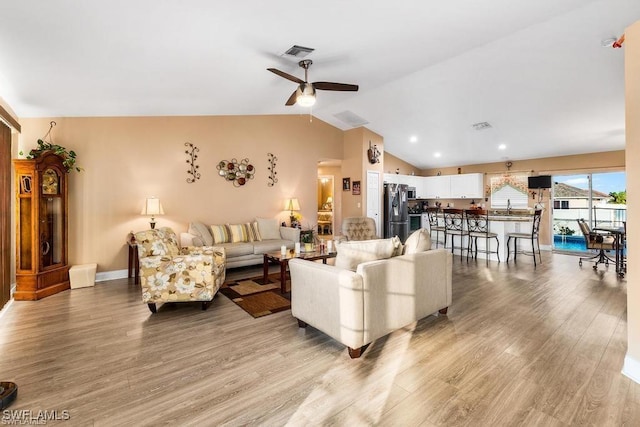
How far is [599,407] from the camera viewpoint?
6.14 ft

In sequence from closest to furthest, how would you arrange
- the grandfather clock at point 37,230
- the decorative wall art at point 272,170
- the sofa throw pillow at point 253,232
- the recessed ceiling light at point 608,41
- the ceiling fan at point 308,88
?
the recessed ceiling light at point 608,41 → the ceiling fan at point 308,88 → the grandfather clock at point 37,230 → the sofa throw pillow at point 253,232 → the decorative wall art at point 272,170

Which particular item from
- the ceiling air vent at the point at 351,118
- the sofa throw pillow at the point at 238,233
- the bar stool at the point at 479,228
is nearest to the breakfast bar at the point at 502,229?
the bar stool at the point at 479,228

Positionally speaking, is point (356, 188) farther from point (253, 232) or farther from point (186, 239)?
point (186, 239)

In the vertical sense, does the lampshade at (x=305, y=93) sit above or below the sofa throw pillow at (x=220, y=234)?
above

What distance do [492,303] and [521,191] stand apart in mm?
5815

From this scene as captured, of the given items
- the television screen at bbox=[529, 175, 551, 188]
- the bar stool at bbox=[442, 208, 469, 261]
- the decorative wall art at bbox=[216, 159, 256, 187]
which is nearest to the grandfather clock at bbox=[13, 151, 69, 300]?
the decorative wall art at bbox=[216, 159, 256, 187]

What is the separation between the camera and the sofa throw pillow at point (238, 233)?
578cm

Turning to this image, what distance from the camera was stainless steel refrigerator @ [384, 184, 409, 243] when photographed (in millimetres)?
7801

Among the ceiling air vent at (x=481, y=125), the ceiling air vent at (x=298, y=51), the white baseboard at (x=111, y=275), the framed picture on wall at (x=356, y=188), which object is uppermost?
the ceiling air vent at (x=298, y=51)

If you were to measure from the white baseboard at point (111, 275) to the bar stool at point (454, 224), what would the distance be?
6377mm

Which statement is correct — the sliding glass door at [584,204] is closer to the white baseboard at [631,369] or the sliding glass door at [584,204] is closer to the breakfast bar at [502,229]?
the breakfast bar at [502,229]

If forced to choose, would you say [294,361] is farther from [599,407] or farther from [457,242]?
[457,242]

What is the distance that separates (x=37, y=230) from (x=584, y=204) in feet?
36.0

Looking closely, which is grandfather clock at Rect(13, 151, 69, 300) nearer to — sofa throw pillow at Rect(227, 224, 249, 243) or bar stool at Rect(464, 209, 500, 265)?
sofa throw pillow at Rect(227, 224, 249, 243)
